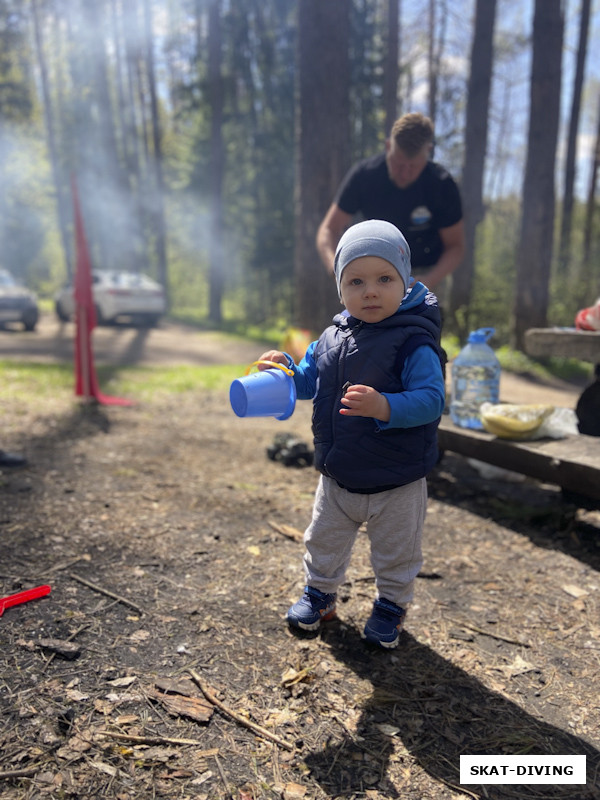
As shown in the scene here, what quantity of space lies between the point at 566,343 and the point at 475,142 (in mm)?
10750

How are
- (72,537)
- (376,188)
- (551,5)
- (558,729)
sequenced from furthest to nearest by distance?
(551,5), (376,188), (72,537), (558,729)

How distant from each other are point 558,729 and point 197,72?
1064 inches

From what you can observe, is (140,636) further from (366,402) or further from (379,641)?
(366,402)

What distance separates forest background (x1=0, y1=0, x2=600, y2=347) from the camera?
315 inches

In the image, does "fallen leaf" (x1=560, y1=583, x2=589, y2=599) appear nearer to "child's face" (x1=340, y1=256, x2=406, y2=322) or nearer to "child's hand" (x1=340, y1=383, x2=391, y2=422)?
"child's hand" (x1=340, y1=383, x2=391, y2=422)

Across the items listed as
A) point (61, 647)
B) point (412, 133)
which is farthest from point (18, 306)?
point (61, 647)

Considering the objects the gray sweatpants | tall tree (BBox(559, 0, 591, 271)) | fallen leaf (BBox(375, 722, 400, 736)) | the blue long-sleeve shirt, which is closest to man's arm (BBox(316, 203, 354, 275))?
the blue long-sleeve shirt

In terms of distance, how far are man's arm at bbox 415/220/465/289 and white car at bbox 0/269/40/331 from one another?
1361 centimetres

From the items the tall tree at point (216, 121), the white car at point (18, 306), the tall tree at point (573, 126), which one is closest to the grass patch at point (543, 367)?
the tall tree at point (573, 126)

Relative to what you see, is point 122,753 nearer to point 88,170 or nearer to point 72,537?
point 72,537

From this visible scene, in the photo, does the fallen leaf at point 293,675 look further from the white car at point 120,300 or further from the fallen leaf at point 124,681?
the white car at point 120,300

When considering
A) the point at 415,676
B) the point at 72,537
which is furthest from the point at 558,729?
the point at 72,537

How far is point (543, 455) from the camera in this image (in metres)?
3.52

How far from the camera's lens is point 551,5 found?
33.6 ft
